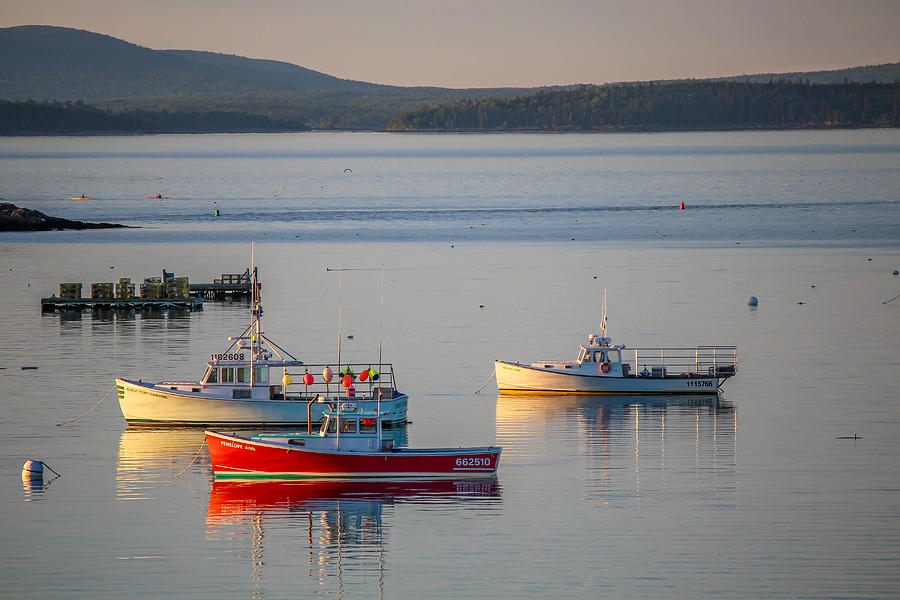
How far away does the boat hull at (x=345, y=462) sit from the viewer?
42.1m

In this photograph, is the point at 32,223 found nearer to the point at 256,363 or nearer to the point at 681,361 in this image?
the point at 681,361

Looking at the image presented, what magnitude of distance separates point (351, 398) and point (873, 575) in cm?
1899

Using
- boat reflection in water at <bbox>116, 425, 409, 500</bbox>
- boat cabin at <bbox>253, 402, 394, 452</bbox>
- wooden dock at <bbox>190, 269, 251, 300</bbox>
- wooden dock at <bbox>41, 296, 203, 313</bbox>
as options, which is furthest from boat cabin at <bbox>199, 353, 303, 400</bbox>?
wooden dock at <bbox>190, 269, 251, 300</bbox>

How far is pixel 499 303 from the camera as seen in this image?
90000 millimetres

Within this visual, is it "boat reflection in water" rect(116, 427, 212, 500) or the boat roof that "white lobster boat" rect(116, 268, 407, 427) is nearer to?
the boat roof

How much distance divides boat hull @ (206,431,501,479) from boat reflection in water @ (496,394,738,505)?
3445mm

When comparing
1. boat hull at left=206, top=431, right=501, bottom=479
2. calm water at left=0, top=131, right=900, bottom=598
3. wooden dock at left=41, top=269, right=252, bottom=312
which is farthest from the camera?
wooden dock at left=41, top=269, right=252, bottom=312

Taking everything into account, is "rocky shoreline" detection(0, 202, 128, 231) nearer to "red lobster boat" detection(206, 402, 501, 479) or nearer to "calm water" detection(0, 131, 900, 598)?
"calm water" detection(0, 131, 900, 598)

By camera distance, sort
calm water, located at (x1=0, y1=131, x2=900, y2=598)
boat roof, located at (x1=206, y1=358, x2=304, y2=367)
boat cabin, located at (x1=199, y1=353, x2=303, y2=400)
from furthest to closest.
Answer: boat cabin, located at (x1=199, y1=353, x2=303, y2=400) → boat roof, located at (x1=206, y1=358, x2=304, y2=367) → calm water, located at (x1=0, y1=131, x2=900, y2=598)

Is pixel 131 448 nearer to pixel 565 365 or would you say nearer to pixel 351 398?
pixel 351 398

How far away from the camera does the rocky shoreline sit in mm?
154875

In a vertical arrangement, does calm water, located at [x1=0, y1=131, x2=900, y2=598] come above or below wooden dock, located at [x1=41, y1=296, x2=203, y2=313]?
below

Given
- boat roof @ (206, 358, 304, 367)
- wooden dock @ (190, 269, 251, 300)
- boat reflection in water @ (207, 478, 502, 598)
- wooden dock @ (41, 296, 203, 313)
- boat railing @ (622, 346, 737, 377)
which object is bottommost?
boat reflection in water @ (207, 478, 502, 598)

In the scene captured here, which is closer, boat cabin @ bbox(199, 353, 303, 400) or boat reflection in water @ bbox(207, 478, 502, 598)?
boat reflection in water @ bbox(207, 478, 502, 598)
